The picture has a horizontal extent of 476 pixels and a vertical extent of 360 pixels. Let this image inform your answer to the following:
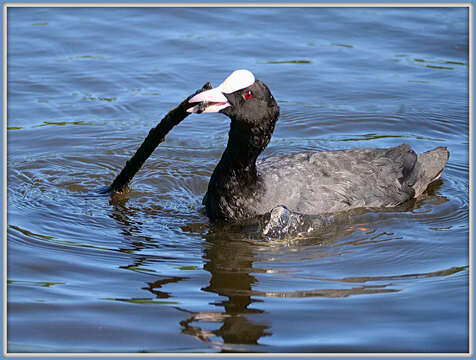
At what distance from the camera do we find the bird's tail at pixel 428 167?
6594 millimetres

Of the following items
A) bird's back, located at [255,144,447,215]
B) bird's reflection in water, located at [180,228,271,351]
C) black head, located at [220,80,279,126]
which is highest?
black head, located at [220,80,279,126]

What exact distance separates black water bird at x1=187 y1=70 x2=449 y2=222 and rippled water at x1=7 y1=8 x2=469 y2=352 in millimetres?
202

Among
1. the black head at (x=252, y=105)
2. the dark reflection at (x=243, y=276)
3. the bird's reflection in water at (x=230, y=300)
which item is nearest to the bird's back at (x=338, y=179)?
the dark reflection at (x=243, y=276)

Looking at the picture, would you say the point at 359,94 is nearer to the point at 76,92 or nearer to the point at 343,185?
the point at 343,185

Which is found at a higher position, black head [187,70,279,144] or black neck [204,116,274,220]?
black head [187,70,279,144]

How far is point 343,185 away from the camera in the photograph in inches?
238

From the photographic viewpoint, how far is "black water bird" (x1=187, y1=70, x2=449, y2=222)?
5.34m

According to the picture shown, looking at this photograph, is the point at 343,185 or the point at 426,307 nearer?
the point at 426,307

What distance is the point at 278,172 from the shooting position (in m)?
5.97

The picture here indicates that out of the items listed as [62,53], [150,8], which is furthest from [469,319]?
[150,8]

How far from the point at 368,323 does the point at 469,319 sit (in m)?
0.67

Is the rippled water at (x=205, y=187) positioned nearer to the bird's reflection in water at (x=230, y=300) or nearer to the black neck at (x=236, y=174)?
the bird's reflection in water at (x=230, y=300)

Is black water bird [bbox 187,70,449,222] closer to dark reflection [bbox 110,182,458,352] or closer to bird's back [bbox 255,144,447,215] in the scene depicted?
bird's back [bbox 255,144,447,215]

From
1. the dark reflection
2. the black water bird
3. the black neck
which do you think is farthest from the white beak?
the dark reflection
